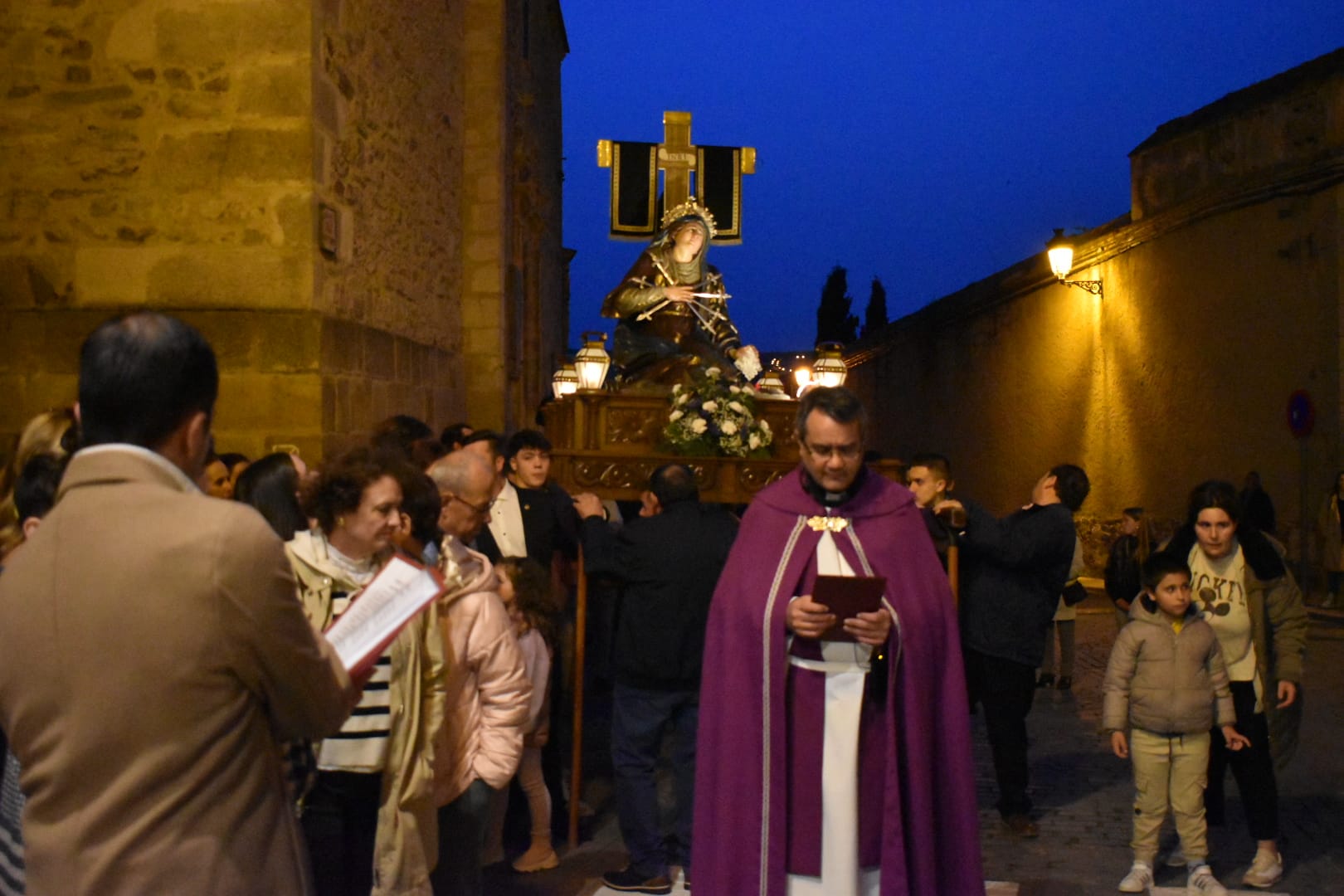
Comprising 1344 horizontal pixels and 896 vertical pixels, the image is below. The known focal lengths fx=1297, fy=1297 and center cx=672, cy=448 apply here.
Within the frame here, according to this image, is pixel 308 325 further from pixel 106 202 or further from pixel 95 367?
pixel 95 367

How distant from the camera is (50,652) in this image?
Result: 1.95 m

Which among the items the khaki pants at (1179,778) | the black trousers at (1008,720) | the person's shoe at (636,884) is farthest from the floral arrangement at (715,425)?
the khaki pants at (1179,778)

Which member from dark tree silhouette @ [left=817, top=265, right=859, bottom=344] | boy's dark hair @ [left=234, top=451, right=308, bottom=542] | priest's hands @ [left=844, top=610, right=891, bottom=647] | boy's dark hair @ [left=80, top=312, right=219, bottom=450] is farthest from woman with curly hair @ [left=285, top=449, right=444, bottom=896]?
dark tree silhouette @ [left=817, top=265, right=859, bottom=344]

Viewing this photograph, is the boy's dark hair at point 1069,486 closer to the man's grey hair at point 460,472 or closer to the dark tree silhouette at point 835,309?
the man's grey hair at point 460,472

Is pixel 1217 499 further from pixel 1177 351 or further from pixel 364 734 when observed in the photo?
pixel 1177 351

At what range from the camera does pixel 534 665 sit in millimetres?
5270

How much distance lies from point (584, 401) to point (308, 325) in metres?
1.76

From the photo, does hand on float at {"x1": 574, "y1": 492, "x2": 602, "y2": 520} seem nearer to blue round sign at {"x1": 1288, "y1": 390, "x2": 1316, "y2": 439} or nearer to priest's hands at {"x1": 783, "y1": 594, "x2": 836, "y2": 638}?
priest's hands at {"x1": 783, "y1": 594, "x2": 836, "y2": 638}

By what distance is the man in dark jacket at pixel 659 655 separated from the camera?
532 cm

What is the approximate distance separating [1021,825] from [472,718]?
134 inches

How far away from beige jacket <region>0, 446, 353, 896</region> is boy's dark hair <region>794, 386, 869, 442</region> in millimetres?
2019

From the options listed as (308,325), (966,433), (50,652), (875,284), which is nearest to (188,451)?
(50,652)

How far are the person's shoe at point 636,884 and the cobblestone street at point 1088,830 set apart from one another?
0.24ft

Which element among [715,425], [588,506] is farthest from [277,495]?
[715,425]
